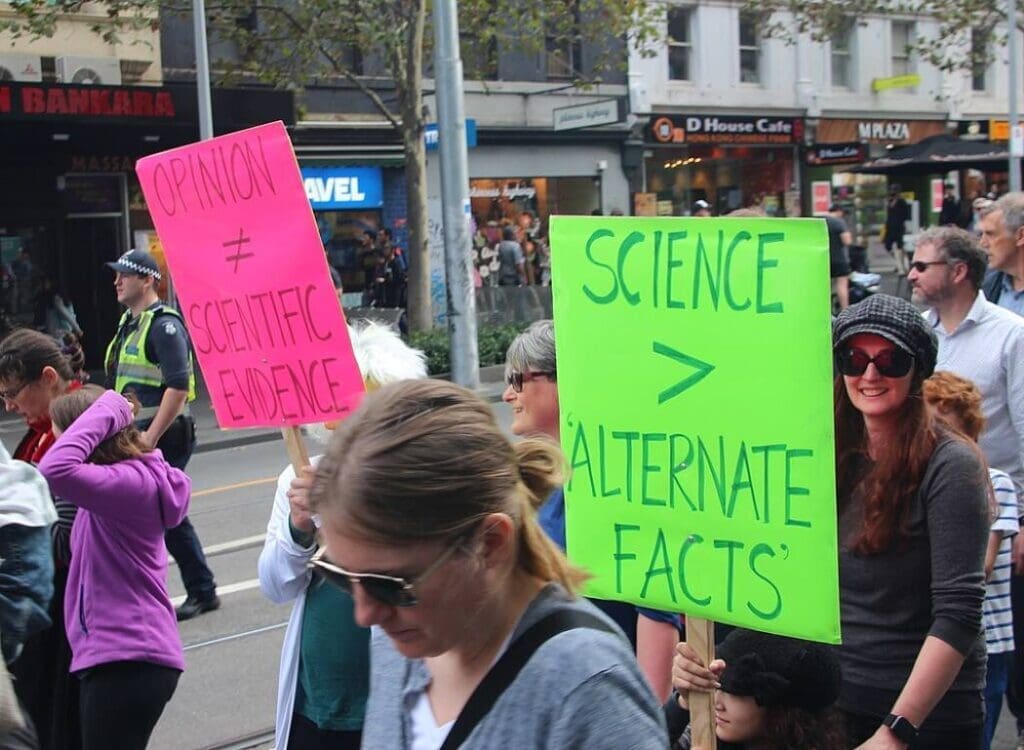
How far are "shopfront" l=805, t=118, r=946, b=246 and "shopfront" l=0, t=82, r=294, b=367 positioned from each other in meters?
16.6

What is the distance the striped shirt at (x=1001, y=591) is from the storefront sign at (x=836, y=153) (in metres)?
28.2

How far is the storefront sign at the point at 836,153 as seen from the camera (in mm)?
30781

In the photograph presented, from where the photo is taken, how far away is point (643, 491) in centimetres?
271

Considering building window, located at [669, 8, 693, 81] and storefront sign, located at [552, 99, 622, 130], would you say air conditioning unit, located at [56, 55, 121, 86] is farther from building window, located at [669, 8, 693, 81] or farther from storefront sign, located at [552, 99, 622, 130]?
building window, located at [669, 8, 693, 81]

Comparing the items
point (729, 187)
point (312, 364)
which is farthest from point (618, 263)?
point (729, 187)

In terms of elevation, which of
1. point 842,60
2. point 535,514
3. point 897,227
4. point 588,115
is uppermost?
point 842,60

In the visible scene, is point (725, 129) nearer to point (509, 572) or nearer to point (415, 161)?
point (415, 161)

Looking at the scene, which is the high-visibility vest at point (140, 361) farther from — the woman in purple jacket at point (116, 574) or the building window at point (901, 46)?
the building window at point (901, 46)

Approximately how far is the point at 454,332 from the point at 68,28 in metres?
7.39

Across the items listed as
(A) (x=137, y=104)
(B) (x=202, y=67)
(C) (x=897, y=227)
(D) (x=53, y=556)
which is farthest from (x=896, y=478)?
(C) (x=897, y=227)

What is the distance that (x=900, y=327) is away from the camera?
303 centimetres

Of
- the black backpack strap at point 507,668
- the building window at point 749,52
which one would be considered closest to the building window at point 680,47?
the building window at point 749,52

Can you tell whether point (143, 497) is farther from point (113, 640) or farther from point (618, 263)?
point (618, 263)

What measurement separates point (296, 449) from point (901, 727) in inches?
64.1
